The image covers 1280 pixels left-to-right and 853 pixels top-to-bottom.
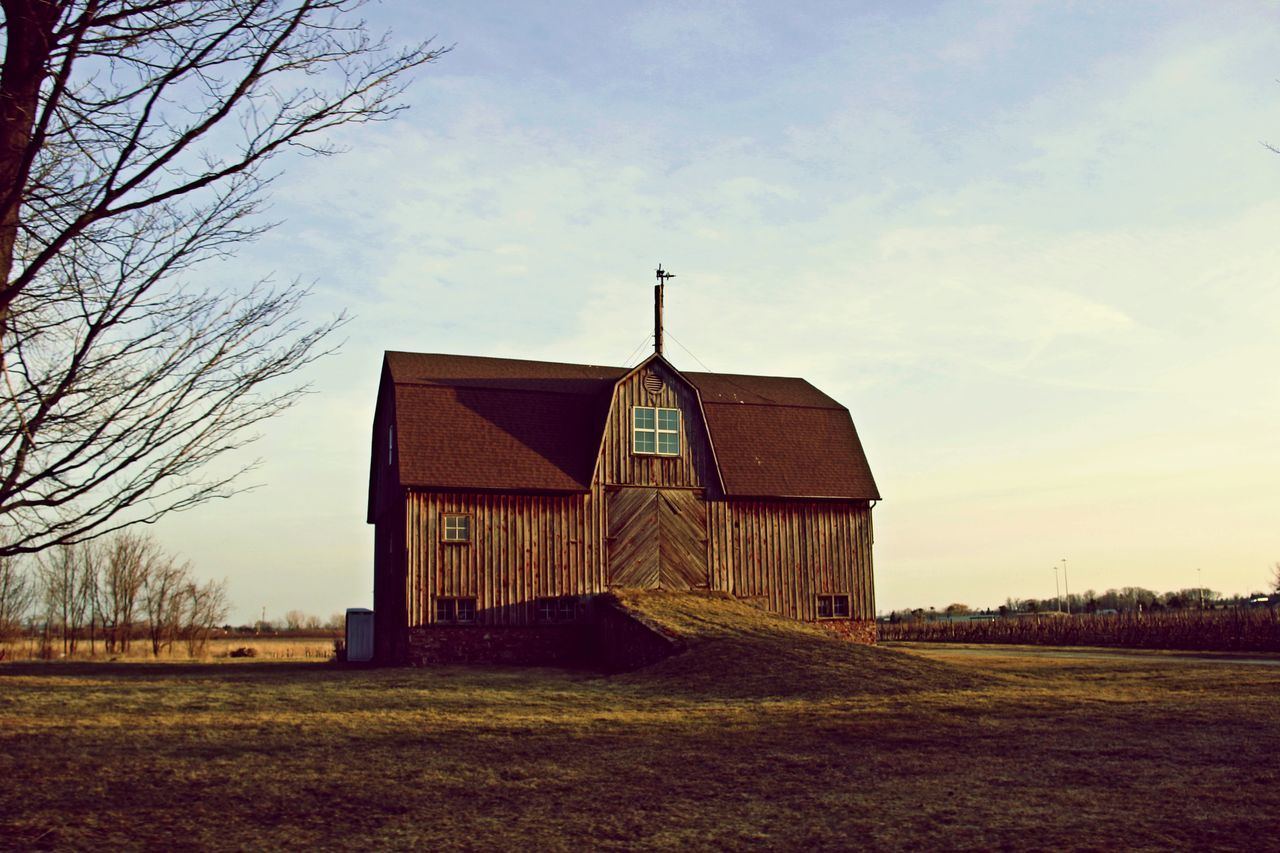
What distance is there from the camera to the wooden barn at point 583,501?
3092 cm

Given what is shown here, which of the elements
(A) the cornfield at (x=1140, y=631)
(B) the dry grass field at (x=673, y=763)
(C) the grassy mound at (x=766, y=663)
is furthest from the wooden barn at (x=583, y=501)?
(A) the cornfield at (x=1140, y=631)

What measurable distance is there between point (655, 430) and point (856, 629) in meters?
9.10

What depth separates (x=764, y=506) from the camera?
115 ft

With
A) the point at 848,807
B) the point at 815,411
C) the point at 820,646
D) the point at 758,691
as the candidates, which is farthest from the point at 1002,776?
the point at 815,411

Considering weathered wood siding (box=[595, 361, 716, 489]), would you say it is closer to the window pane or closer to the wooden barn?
the wooden barn

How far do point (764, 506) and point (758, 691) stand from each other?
14.7 metres

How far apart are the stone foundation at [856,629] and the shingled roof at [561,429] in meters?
3.92

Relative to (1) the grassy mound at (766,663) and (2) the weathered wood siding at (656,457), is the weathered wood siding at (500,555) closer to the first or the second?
(2) the weathered wood siding at (656,457)

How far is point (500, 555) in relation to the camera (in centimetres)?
3128

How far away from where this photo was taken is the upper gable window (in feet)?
110

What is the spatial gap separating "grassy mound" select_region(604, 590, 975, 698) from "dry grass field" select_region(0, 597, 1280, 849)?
124 mm

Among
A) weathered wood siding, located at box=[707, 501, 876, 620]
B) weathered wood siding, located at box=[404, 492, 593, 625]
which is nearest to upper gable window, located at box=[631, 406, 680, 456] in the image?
weathered wood siding, located at box=[707, 501, 876, 620]

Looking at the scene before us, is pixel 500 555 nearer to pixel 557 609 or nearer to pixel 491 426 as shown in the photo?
pixel 557 609

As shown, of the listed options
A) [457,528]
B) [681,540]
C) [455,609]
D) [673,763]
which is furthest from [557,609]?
[673,763]
